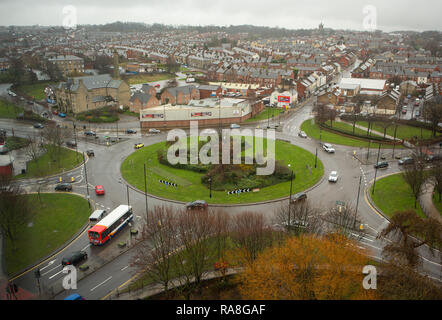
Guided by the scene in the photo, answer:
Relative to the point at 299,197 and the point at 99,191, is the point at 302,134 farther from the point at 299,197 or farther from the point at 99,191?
the point at 99,191

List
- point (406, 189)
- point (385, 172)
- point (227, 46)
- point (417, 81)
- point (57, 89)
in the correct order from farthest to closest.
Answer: point (227, 46)
point (417, 81)
point (57, 89)
point (385, 172)
point (406, 189)

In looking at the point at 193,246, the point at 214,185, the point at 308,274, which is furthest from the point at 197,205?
the point at 308,274

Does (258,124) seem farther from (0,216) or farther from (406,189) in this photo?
(0,216)

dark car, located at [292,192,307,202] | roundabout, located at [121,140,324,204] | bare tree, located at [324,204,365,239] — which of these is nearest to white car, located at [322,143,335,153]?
roundabout, located at [121,140,324,204]

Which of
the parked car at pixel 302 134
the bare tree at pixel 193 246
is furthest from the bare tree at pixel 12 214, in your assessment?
the parked car at pixel 302 134

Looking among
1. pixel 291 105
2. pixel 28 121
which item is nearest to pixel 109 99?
pixel 28 121

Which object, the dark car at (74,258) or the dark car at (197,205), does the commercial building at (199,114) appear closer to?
the dark car at (197,205)
